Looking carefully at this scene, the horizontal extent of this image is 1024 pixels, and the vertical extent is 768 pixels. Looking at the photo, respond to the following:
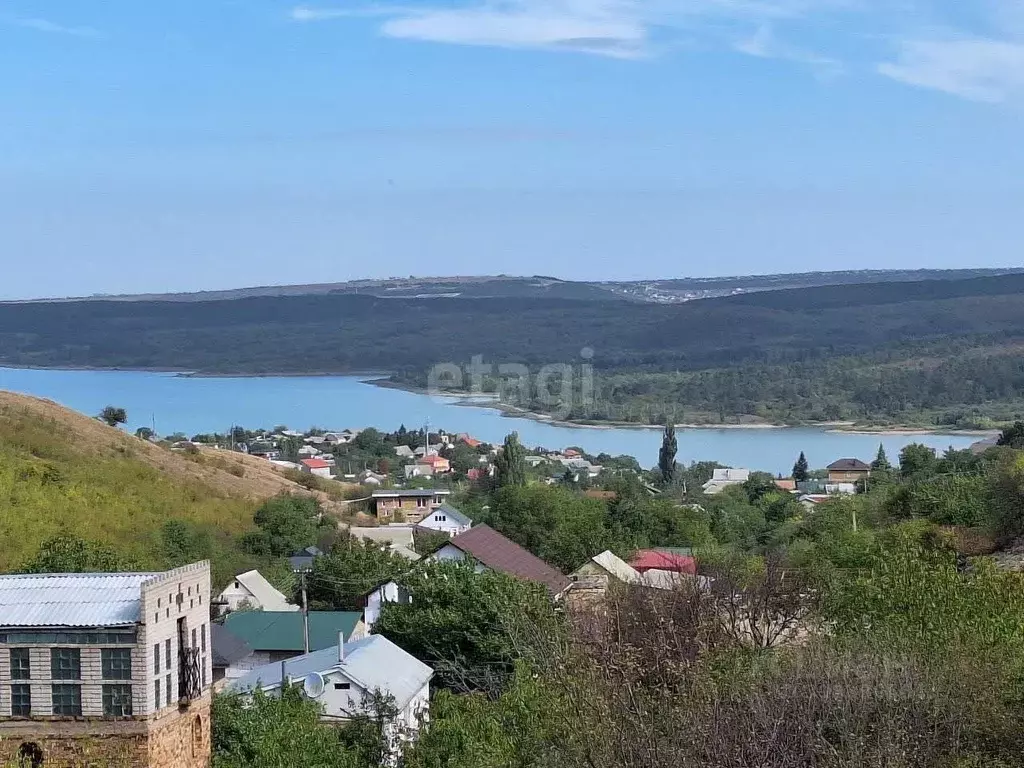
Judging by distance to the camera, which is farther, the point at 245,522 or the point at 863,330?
the point at 863,330

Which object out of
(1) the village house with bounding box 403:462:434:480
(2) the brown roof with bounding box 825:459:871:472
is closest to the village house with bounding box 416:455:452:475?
(1) the village house with bounding box 403:462:434:480

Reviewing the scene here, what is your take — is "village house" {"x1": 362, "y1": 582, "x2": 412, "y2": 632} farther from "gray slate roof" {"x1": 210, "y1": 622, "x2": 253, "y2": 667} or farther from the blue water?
the blue water

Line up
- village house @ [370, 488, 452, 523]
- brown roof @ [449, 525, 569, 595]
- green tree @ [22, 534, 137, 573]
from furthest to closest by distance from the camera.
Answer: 1. village house @ [370, 488, 452, 523]
2. brown roof @ [449, 525, 569, 595]
3. green tree @ [22, 534, 137, 573]

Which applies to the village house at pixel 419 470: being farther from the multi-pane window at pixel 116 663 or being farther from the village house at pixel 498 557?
the multi-pane window at pixel 116 663

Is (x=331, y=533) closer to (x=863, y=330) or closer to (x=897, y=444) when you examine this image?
(x=897, y=444)

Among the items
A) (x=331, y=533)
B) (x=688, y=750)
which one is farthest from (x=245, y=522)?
(x=688, y=750)

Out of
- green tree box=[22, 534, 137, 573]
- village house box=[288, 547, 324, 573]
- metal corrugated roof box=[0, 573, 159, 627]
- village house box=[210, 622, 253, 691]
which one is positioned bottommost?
village house box=[288, 547, 324, 573]

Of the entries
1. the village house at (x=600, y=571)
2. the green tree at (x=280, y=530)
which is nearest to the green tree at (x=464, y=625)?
the village house at (x=600, y=571)

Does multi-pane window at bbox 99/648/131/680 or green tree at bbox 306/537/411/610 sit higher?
multi-pane window at bbox 99/648/131/680
